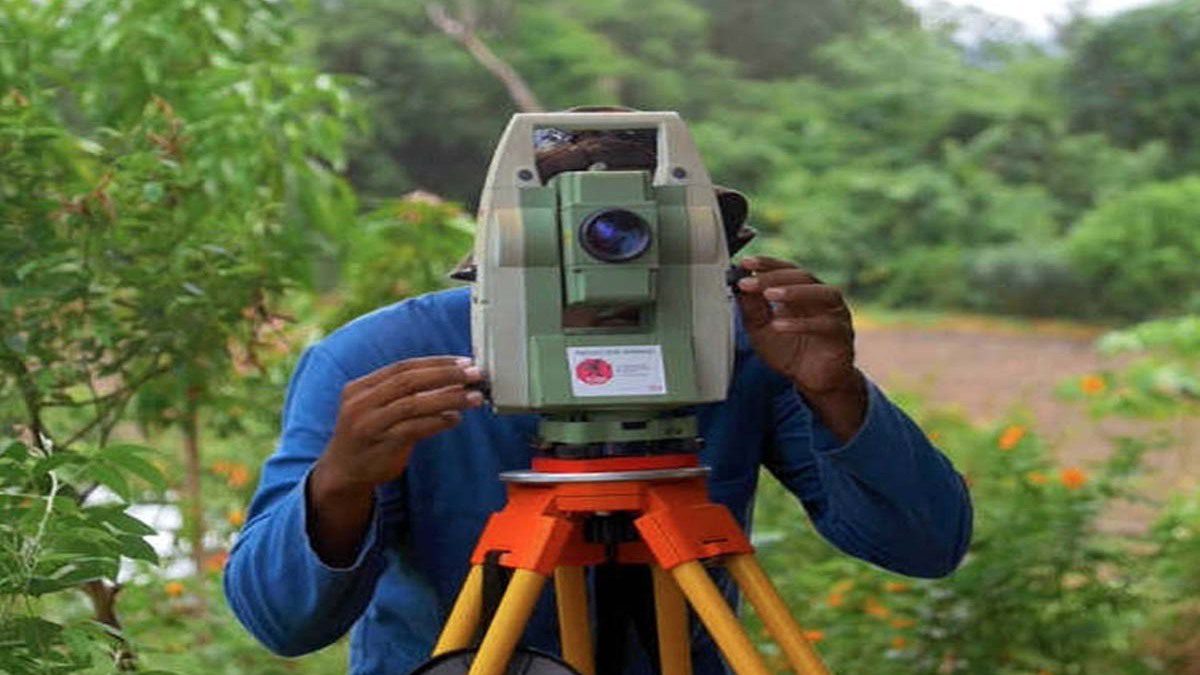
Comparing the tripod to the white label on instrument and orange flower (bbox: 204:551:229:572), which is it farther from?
orange flower (bbox: 204:551:229:572)

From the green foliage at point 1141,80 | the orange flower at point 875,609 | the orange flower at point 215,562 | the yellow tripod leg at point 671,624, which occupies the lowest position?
the green foliage at point 1141,80

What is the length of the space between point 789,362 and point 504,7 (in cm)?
1100

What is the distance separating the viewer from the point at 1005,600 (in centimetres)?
349

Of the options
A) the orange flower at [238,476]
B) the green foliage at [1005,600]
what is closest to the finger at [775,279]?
the green foliage at [1005,600]

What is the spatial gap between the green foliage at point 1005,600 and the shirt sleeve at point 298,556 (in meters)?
1.53

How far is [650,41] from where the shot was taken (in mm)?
13383

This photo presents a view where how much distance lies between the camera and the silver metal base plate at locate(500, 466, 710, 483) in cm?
160

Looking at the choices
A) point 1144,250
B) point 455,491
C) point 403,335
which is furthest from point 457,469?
point 1144,250

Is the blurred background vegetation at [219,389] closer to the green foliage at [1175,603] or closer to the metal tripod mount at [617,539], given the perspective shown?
the green foliage at [1175,603]

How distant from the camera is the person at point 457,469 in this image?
166 cm

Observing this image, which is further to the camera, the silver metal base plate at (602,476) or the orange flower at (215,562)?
the orange flower at (215,562)

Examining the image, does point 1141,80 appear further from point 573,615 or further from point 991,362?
point 573,615

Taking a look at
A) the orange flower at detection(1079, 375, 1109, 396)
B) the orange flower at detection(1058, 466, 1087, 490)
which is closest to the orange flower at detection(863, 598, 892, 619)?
the orange flower at detection(1058, 466, 1087, 490)

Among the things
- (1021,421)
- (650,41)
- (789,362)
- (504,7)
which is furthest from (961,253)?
(789,362)
